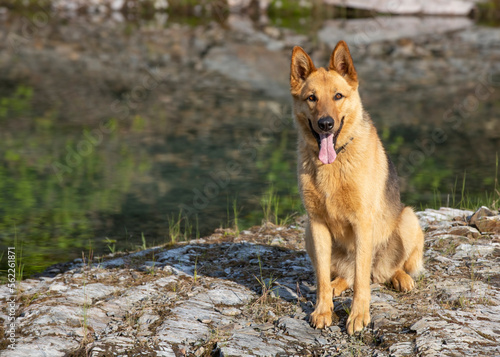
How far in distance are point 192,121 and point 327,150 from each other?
993 cm

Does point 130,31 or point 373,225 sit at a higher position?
point 130,31

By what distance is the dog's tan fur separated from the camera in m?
5.00

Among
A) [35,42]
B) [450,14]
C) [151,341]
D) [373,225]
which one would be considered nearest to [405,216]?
[373,225]

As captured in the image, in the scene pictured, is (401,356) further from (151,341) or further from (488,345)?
(151,341)

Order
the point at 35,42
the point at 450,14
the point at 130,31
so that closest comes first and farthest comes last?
the point at 35,42 → the point at 130,31 → the point at 450,14

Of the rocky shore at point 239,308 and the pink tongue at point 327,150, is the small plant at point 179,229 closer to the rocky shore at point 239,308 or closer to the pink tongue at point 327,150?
the rocky shore at point 239,308

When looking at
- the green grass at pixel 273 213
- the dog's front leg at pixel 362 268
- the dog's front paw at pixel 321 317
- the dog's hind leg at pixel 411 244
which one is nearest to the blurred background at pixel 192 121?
the green grass at pixel 273 213

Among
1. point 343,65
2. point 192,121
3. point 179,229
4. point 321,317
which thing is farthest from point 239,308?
point 192,121

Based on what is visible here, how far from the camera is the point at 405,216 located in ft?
18.9

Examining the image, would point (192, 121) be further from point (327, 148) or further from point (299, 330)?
point (299, 330)

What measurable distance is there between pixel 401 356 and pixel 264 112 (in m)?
11.6

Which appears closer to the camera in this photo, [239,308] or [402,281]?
[239,308]

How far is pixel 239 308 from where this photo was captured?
17.3 feet

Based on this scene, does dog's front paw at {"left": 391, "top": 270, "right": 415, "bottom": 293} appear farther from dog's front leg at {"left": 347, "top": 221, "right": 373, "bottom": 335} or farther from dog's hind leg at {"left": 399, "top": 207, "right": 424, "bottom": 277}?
dog's front leg at {"left": 347, "top": 221, "right": 373, "bottom": 335}
